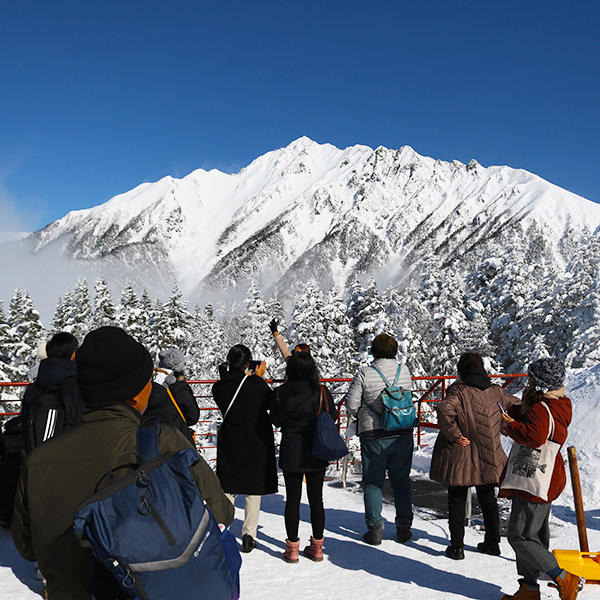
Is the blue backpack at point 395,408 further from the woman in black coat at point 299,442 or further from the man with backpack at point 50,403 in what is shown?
the man with backpack at point 50,403

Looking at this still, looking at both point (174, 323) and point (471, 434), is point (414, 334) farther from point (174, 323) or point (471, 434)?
point (471, 434)

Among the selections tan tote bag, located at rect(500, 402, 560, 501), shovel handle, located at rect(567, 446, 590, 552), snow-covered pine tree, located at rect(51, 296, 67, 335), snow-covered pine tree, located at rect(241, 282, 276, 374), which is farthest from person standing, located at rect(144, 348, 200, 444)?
snow-covered pine tree, located at rect(51, 296, 67, 335)

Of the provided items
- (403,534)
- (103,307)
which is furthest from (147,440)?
(103,307)

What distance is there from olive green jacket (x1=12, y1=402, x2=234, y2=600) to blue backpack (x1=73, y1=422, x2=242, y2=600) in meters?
0.13

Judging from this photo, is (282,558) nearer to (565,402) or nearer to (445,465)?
(445,465)

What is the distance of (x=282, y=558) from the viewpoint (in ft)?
16.3

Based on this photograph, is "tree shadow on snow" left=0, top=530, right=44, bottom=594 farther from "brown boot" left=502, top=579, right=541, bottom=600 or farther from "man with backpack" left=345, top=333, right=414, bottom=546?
"brown boot" left=502, top=579, right=541, bottom=600

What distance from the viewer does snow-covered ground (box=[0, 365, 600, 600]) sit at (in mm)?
4250

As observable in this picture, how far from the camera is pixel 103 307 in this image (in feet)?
175

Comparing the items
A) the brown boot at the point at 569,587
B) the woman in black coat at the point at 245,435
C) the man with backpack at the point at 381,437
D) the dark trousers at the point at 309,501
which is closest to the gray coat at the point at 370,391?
the man with backpack at the point at 381,437

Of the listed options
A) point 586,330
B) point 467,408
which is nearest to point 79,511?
point 467,408

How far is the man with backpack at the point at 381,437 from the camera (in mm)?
5328

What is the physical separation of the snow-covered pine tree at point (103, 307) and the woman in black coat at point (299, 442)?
50.3 m

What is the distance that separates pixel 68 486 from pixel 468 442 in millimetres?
3841
